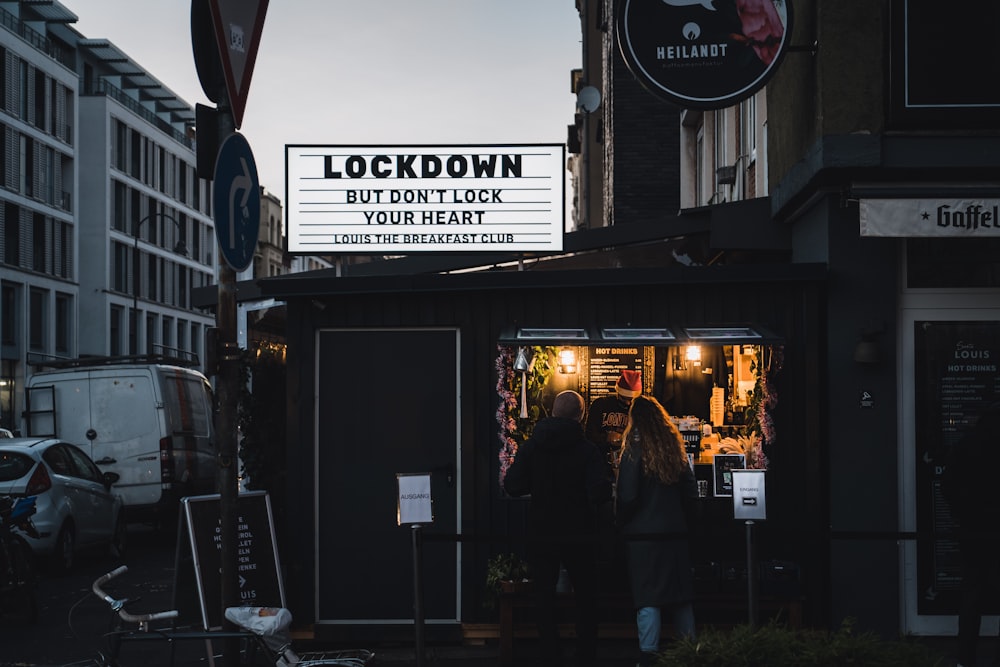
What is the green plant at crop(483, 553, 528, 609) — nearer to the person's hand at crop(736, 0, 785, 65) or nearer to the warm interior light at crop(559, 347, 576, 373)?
the warm interior light at crop(559, 347, 576, 373)

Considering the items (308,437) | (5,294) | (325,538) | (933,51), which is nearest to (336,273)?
(308,437)

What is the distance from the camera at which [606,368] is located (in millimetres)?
14586

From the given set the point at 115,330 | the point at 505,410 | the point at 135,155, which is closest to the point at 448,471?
the point at 505,410

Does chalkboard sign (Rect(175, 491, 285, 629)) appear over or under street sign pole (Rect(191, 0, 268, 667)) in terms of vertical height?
under

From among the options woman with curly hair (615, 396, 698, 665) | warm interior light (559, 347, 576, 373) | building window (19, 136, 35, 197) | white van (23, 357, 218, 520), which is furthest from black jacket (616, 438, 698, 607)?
building window (19, 136, 35, 197)

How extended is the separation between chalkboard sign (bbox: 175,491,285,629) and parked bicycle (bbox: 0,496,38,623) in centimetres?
302

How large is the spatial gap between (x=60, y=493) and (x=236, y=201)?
10.2 metres

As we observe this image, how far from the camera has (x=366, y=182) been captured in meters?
11.8

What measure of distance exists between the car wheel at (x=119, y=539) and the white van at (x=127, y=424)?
1.50 meters

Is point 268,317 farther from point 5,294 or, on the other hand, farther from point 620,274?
point 5,294

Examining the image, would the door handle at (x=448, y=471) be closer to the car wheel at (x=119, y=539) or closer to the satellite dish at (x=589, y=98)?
the car wheel at (x=119, y=539)

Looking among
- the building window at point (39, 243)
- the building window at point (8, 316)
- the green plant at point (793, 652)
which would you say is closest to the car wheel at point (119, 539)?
the green plant at point (793, 652)

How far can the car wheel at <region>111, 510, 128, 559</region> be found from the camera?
1781 centimetres

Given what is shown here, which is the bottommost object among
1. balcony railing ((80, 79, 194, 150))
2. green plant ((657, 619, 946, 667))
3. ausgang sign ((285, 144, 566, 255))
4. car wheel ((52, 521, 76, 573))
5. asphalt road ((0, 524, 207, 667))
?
asphalt road ((0, 524, 207, 667))
